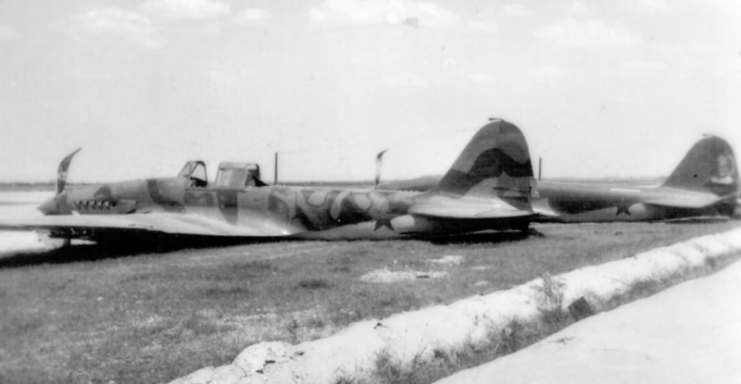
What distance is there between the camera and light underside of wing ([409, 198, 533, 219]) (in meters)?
13.9

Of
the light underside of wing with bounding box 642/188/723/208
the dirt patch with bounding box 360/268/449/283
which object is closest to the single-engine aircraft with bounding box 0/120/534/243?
the dirt patch with bounding box 360/268/449/283

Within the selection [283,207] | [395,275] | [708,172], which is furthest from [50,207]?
[708,172]

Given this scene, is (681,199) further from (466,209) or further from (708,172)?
(466,209)

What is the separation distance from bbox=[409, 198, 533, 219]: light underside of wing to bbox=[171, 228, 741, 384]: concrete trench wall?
436 cm

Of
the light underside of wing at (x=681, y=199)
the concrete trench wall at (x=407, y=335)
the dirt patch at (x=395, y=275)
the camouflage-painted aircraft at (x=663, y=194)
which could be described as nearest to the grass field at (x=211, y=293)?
the dirt patch at (x=395, y=275)

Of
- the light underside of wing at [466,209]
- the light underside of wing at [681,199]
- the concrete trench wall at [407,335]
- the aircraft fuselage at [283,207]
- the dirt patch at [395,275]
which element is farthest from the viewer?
the light underside of wing at [681,199]

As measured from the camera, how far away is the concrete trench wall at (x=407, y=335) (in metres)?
4.43

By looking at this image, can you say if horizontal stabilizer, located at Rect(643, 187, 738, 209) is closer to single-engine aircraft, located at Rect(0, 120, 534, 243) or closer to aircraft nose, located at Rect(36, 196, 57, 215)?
single-engine aircraft, located at Rect(0, 120, 534, 243)

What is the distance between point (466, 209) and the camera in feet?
46.7

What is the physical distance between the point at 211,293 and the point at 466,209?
6931 millimetres

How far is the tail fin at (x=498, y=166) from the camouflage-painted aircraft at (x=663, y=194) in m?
4.49

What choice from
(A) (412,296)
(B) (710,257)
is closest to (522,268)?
(A) (412,296)

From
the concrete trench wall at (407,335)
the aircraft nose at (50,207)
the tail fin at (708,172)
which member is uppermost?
the tail fin at (708,172)

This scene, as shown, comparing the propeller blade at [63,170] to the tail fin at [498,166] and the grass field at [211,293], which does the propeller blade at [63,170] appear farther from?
the tail fin at [498,166]
